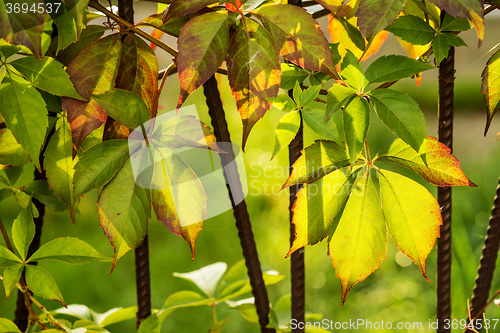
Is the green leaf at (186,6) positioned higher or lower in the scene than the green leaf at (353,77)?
higher

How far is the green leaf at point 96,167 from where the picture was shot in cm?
46

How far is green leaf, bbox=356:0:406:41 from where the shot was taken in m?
0.41

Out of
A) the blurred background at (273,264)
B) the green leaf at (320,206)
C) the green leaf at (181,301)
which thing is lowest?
the blurred background at (273,264)

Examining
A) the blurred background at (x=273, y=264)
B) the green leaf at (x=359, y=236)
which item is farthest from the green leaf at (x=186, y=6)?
the blurred background at (x=273, y=264)

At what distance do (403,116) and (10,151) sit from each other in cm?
46

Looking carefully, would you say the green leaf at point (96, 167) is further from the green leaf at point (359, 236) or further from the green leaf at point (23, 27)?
the green leaf at point (359, 236)

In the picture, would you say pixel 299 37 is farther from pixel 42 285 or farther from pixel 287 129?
pixel 42 285

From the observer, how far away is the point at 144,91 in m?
0.51

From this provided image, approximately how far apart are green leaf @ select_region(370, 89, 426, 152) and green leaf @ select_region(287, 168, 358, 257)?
0.08 m

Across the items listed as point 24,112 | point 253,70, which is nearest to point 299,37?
point 253,70

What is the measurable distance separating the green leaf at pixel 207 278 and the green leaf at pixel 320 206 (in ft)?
1.22

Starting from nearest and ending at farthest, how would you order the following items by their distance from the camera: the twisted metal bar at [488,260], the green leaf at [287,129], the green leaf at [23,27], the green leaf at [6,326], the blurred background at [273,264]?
the green leaf at [23,27] < the green leaf at [287,129] < the green leaf at [6,326] < the twisted metal bar at [488,260] < the blurred background at [273,264]

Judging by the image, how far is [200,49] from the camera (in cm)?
43

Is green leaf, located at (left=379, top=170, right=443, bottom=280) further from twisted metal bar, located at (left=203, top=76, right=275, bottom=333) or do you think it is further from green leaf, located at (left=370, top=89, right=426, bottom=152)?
twisted metal bar, located at (left=203, top=76, right=275, bottom=333)
